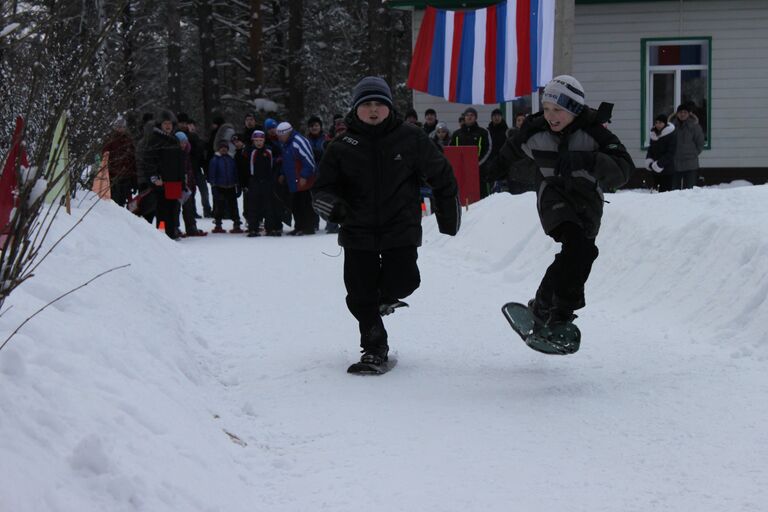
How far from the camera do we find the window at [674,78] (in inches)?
792

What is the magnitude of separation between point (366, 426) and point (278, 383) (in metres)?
1.17

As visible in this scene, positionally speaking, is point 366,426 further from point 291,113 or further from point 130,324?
point 291,113

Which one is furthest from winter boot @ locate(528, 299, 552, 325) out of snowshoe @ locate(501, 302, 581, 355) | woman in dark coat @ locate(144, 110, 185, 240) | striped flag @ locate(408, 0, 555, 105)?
striped flag @ locate(408, 0, 555, 105)

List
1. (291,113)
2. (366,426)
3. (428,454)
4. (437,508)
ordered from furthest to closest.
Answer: (291,113), (366,426), (428,454), (437,508)

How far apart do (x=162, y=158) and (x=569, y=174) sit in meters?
10.4

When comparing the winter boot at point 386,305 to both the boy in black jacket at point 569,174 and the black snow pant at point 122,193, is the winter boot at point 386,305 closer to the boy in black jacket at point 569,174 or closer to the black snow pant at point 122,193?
the boy in black jacket at point 569,174

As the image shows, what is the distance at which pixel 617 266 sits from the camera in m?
9.24

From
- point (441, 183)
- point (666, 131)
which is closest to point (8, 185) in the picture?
point (441, 183)

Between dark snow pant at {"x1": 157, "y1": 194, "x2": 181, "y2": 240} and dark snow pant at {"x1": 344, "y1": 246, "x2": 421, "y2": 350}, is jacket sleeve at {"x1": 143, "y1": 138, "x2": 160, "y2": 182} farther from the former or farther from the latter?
dark snow pant at {"x1": 344, "y1": 246, "x2": 421, "y2": 350}

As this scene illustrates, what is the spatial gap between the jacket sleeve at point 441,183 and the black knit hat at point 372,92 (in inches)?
13.7

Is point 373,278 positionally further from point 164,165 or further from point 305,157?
point 305,157

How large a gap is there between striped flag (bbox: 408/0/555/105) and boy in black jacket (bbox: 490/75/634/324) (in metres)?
10.8

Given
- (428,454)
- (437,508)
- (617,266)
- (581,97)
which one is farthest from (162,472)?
(617,266)

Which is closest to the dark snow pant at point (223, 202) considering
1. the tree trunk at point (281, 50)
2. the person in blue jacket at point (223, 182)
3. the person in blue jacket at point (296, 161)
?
the person in blue jacket at point (223, 182)
